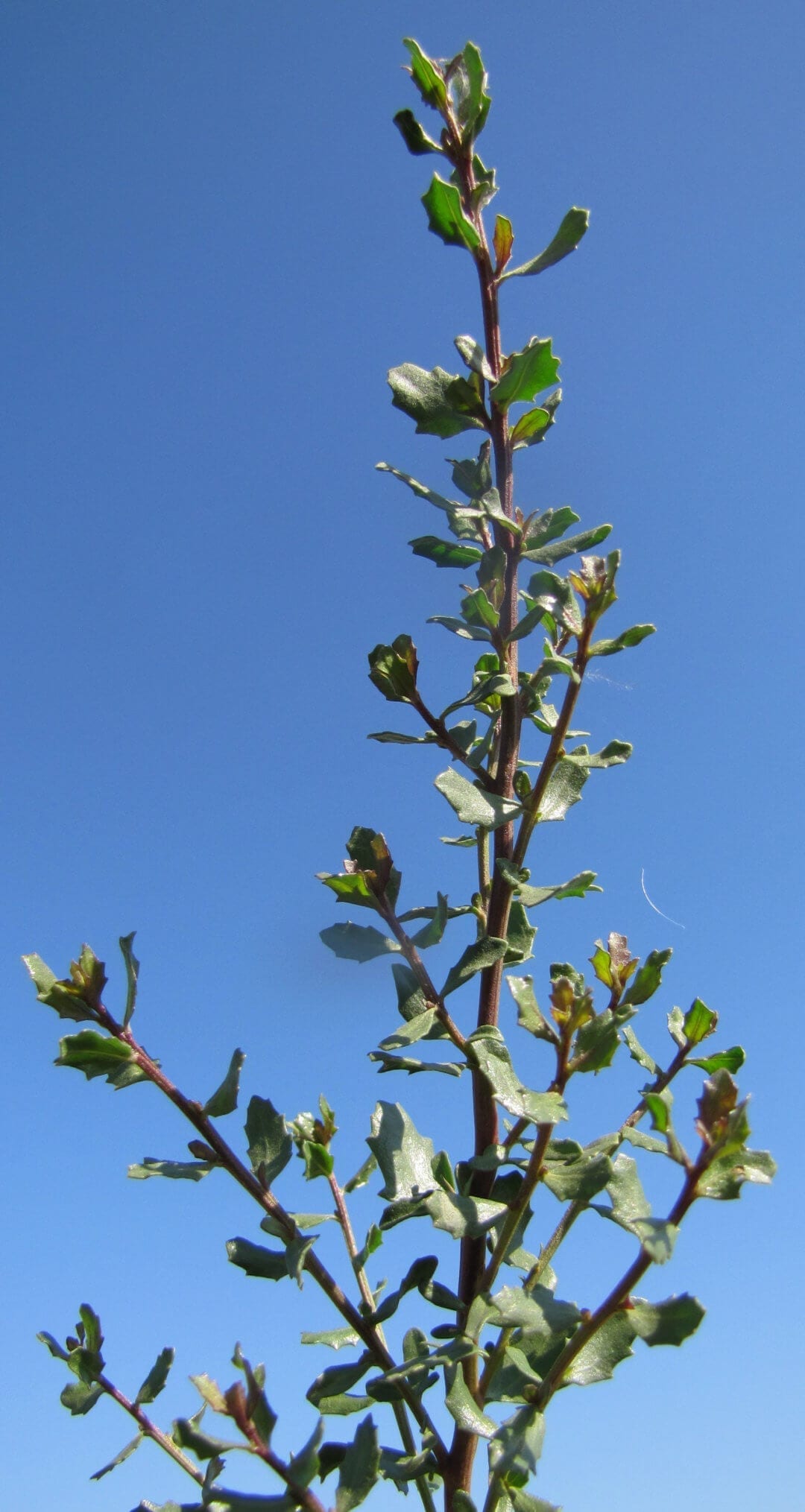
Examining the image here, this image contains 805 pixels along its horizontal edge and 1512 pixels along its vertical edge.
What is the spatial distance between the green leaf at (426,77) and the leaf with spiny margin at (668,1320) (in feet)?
6.55

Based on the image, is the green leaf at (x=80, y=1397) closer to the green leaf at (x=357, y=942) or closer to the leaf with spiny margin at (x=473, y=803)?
Result: the green leaf at (x=357, y=942)

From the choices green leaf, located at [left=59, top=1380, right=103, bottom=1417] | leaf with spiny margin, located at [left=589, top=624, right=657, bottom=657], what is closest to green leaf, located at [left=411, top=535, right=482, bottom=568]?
leaf with spiny margin, located at [left=589, top=624, right=657, bottom=657]

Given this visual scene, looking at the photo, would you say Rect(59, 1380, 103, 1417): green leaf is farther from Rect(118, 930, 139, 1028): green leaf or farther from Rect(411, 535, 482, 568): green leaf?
Rect(411, 535, 482, 568): green leaf

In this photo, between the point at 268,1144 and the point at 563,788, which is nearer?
the point at 268,1144

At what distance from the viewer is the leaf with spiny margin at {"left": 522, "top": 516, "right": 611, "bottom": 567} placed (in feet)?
6.24

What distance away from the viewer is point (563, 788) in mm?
1860

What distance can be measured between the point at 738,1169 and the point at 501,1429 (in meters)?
0.45

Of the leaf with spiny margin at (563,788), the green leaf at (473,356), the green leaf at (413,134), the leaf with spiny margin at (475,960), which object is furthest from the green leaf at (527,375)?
the leaf with spiny margin at (475,960)

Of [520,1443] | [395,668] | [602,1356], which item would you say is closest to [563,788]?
[395,668]

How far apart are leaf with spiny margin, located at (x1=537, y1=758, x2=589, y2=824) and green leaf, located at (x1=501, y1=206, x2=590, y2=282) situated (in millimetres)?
907

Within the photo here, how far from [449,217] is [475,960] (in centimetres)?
130

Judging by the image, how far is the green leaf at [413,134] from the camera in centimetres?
197

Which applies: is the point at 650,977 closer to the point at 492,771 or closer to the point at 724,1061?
the point at 724,1061

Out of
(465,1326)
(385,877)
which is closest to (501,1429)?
(465,1326)
